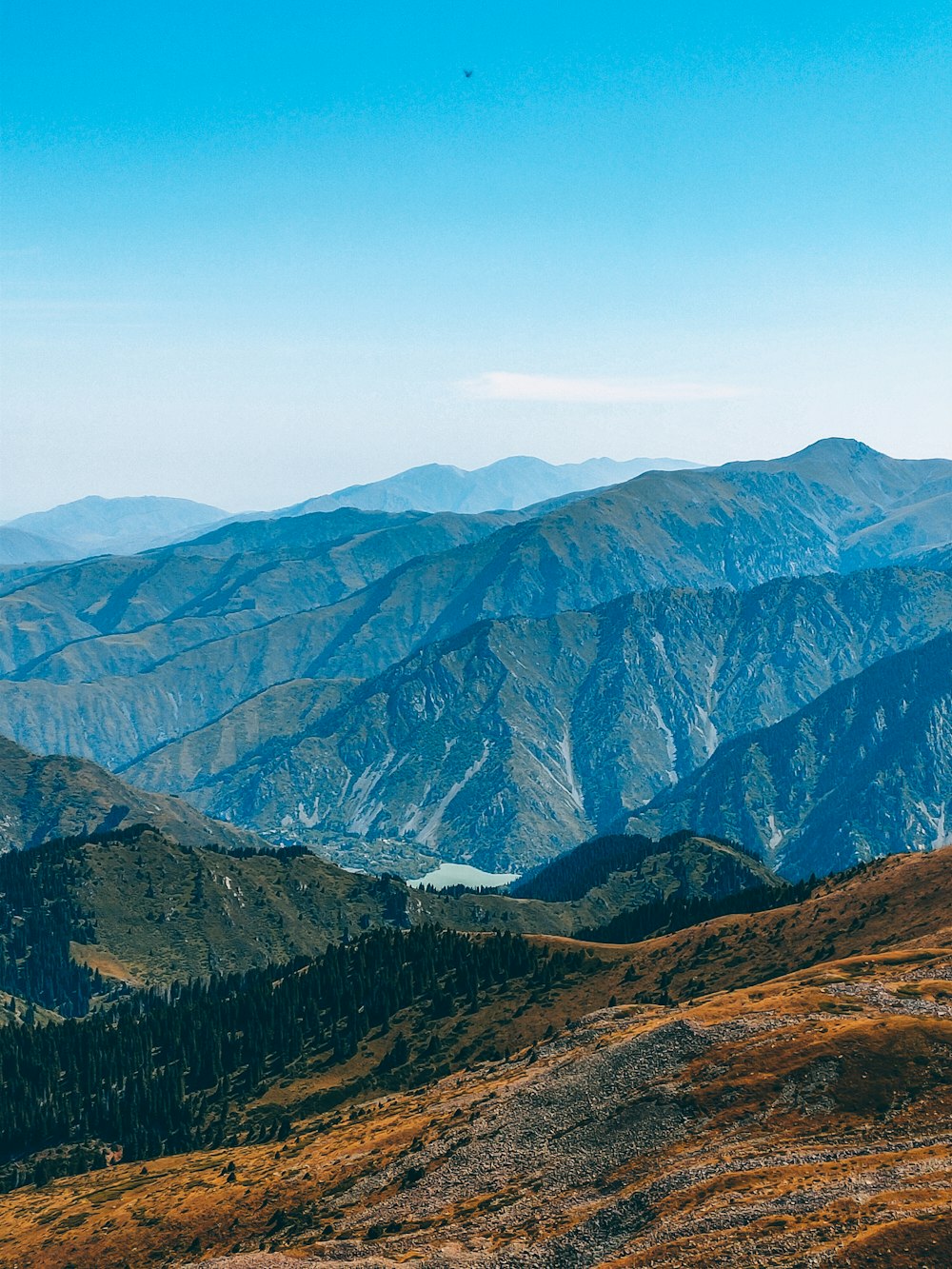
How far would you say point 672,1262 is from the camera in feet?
302

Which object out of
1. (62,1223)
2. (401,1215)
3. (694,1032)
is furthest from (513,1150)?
(62,1223)

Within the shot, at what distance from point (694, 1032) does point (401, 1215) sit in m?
39.9

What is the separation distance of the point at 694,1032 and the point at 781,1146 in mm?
30000

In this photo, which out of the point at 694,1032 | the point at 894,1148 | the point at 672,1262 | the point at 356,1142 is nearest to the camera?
the point at 672,1262

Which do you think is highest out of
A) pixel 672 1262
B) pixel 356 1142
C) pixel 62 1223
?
pixel 672 1262

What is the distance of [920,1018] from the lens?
414ft

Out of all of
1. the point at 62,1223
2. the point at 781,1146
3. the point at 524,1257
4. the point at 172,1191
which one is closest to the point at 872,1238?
the point at 781,1146

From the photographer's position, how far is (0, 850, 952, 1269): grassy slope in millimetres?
95688

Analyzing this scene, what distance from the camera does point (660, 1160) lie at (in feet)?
383

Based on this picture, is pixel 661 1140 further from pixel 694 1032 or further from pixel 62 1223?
pixel 62 1223

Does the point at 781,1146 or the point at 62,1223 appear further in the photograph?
the point at 62,1223

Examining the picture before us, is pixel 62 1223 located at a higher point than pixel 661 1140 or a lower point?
lower

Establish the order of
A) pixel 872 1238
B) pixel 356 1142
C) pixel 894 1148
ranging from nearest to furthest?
pixel 872 1238 < pixel 894 1148 < pixel 356 1142

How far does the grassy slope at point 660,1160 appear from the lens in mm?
95688
